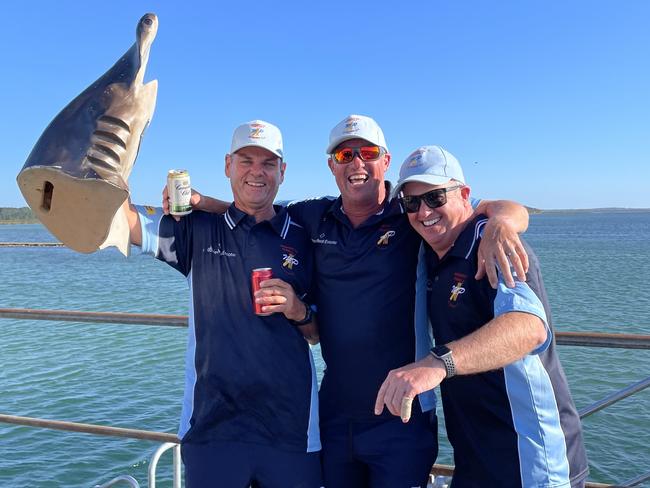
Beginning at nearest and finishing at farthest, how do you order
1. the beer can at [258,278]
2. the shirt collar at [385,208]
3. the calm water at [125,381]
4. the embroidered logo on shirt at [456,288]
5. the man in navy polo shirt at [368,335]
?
1. the embroidered logo on shirt at [456,288]
2. the beer can at [258,278]
3. the man in navy polo shirt at [368,335]
4. the shirt collar at [385,208]
5. the calm water at [125,381]

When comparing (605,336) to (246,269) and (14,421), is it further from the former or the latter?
(14,421)

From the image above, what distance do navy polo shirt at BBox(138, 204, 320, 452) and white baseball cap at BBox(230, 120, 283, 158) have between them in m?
0.33

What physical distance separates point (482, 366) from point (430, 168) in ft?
3.19

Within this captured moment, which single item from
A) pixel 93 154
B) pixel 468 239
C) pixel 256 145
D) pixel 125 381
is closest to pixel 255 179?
pixel 256 145

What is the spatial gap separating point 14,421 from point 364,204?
8.61ft

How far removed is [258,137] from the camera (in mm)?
2859

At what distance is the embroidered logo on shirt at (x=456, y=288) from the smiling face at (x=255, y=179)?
1.04m

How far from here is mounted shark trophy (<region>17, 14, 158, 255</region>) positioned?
2.13 m

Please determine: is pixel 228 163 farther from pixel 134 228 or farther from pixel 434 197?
pixel 434 197

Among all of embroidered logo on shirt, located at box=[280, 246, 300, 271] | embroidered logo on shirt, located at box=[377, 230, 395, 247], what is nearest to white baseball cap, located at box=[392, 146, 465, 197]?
embroidered logo on shirt, located at box=[377, 230, 395, 247]

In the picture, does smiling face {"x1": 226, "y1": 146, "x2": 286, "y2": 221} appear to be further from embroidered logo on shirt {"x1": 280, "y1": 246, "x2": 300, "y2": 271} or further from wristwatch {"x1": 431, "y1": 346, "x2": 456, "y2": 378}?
wristwatch {"x1": 431, "y1": 346, "x2": 456, "y2": 378}

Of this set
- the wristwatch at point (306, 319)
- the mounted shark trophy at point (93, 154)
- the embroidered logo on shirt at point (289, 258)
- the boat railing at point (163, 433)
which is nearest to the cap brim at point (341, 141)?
the embroidered logo on shirt at point (289, 258)

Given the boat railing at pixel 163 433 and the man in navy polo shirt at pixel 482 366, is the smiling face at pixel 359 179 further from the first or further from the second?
the boat railing at pixel 163 433

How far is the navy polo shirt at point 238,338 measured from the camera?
2615 millimetres
